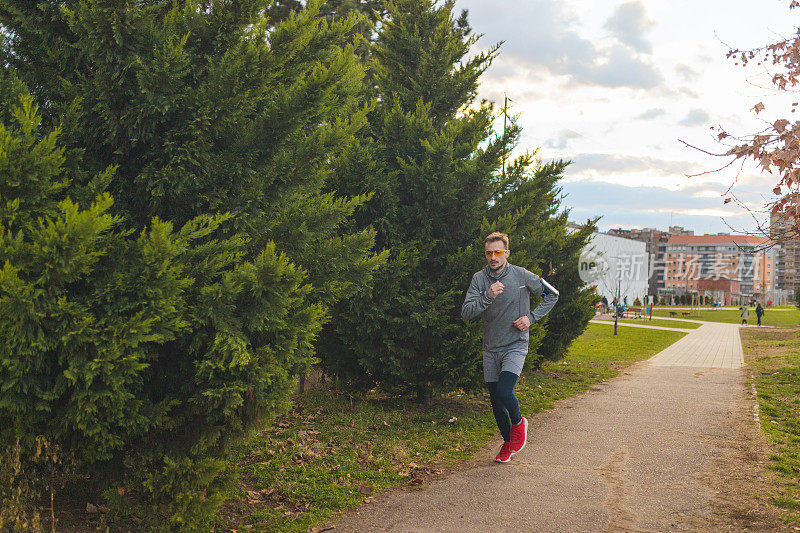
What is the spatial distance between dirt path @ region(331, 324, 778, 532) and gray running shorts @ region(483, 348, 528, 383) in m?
0.86

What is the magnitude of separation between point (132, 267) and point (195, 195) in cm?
84

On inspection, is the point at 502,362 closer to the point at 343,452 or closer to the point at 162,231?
the point at 343,452

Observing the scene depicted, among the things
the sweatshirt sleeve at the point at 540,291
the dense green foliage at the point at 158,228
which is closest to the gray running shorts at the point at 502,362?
the sweatshirt sleeve at the point at 540,291

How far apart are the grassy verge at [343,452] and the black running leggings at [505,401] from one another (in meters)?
0.60

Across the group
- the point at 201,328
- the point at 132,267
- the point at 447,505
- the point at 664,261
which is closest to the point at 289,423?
the point at 447,505

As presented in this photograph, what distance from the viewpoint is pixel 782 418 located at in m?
8.55

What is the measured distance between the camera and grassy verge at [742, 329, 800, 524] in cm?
505

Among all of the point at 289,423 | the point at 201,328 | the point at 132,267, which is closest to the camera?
the point at 132,267

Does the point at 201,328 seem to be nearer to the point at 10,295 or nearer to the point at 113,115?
the point at 10,295

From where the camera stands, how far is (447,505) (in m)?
4.71

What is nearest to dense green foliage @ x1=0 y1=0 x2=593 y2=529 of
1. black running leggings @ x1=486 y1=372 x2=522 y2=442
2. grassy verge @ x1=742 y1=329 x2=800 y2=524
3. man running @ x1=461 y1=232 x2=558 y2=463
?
man running @ x1=461 y1=232 x2=558 y2=463

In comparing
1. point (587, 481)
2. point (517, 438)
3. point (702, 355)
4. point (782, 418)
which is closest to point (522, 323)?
point (517, 438)

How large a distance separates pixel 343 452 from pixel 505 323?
2028mm

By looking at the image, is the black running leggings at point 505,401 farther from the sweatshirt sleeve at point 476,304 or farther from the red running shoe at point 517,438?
the sweatshirt sleeve at point 476,304
